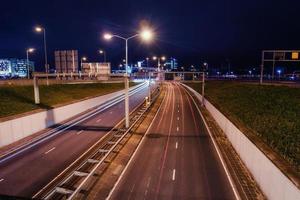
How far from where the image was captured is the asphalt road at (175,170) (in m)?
16.9

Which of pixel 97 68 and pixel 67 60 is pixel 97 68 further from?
pixel 67 60

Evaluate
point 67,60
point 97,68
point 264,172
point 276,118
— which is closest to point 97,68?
point 97,68

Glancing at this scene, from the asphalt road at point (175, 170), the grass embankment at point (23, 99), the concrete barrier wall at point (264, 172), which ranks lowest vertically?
the asphalt road at point (175, 170)

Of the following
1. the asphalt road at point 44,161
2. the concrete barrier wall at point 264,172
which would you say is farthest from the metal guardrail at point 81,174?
the concrete barrier wall at point 264,172

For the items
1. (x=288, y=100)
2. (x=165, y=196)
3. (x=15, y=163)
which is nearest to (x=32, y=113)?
(x=15, y=163)

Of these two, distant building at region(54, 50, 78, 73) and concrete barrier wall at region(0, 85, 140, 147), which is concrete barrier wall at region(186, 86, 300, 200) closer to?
concrete barrier wall at region(0, 85, 140, 147)

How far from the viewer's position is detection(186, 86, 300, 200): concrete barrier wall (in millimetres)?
12573

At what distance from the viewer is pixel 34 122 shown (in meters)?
31.9

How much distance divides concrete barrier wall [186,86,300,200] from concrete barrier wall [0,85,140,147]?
925 inches

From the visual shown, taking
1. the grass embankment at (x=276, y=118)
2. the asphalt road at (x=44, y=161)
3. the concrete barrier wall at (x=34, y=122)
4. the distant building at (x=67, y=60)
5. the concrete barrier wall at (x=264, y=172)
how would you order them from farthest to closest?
1. the distant building at (x=67, y=60)
2. the concrete barrier wall at (x=34, y=122)
3. the grass embankment at (x=276, y=118)
4. the asphalt road at (x=44, y=161)
5. the concrete barrier wall at (x=264, y=172)

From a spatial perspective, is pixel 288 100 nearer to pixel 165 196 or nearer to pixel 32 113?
pixel 165 196

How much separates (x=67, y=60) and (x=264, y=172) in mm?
55965

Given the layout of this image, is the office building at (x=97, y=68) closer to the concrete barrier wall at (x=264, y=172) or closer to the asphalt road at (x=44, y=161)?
the asphalt road at (x=44, y=161)

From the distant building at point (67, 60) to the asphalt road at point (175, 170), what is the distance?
1468 inches
